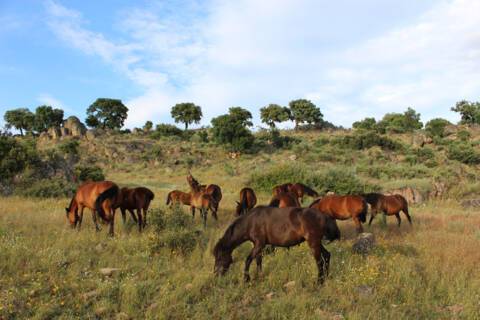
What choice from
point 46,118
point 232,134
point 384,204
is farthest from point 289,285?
point 46,118

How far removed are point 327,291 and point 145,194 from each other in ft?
19.7

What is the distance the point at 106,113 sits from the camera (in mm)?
68062

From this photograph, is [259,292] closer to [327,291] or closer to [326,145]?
[327,291]

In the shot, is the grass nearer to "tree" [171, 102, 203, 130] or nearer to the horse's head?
the horse's head

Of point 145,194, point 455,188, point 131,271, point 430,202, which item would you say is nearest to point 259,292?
point 131,271

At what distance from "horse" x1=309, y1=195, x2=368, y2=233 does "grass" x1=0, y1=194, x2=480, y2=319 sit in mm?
819

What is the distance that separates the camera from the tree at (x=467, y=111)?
220 feet

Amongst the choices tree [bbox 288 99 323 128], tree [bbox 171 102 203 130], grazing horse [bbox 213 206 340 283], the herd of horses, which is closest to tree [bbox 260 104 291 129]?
tree [bbox 288 99 323 128]

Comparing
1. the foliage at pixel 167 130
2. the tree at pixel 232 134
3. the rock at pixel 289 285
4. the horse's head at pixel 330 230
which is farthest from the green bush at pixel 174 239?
the foliage at pixel 167 130

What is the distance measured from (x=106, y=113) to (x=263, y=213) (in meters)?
67.2

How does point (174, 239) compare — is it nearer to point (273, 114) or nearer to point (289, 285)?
point (289, 285)

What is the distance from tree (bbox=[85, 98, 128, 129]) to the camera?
67.9m

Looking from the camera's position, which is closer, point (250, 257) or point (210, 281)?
point (210, 281)

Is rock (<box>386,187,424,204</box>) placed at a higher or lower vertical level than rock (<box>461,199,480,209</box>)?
higher
